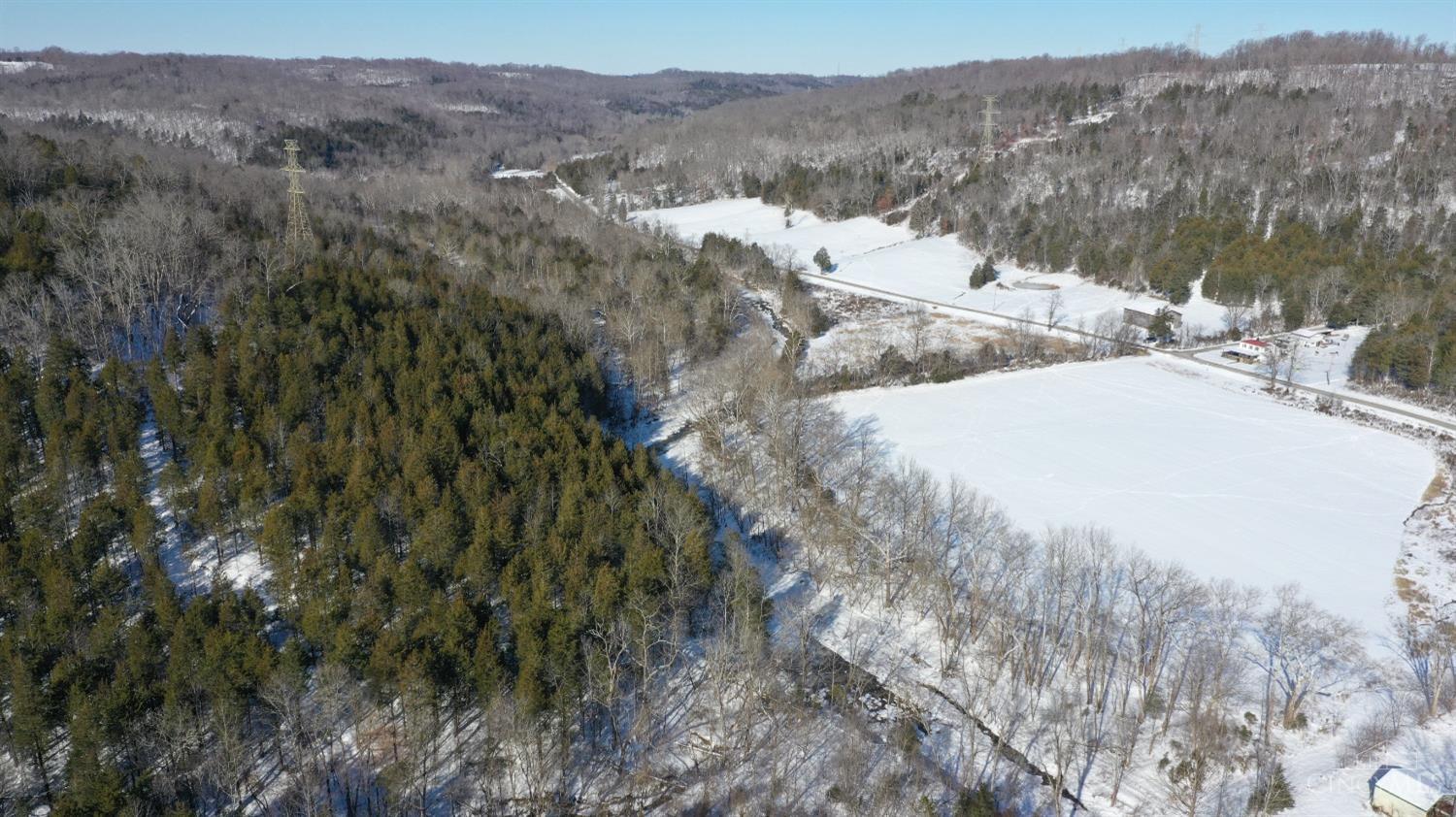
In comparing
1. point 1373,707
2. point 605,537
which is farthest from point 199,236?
point 1373,707

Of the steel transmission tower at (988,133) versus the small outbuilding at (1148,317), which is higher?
the steel transmission tower at (988,133)

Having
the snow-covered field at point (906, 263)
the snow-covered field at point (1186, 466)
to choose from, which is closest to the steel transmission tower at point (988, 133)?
the snow-covered field at point (906, 263)

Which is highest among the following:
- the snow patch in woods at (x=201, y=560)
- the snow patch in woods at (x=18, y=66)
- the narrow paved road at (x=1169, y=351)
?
the snow patch in woods at (x=18, y=66)

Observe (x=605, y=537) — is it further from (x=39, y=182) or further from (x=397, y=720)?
(x=39, y=182)

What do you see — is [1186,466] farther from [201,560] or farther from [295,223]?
[295,223]

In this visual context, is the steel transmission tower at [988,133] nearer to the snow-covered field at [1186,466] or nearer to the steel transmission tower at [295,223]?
the snow-covered field at [1186,466]

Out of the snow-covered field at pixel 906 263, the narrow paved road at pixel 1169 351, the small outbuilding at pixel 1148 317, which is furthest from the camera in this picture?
the snow-covered field at pixel 906 263

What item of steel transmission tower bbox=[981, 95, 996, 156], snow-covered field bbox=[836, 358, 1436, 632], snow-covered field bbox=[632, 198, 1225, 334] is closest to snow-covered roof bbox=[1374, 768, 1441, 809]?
snow-covered field bbox=[836, 358, 1436, 632]
